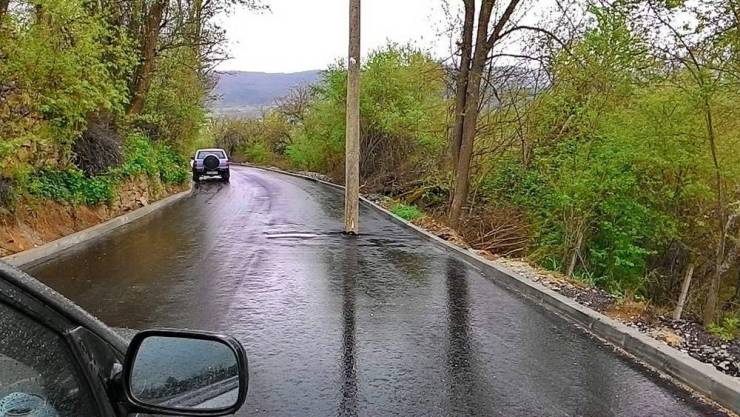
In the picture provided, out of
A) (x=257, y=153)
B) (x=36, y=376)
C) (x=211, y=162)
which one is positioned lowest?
(x=257, y=153)

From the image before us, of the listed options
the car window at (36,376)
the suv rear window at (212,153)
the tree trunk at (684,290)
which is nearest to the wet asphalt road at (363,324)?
the car window at (36,376)

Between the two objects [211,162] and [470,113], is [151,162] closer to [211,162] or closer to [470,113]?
[470,113]

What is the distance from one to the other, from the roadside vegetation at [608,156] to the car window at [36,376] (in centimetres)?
783

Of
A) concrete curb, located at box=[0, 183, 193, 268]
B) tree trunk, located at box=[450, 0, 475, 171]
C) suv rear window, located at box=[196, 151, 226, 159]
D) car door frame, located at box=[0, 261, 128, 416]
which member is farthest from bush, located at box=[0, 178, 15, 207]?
suv rear window, located at box=[196, 151, 226, 159]

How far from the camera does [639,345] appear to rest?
6.15 metres

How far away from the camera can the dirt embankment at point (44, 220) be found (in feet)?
37.0

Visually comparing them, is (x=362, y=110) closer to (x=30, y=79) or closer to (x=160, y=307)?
(x=30, y=79)

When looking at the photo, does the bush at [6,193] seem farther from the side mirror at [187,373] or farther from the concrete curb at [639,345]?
the side mirror at [187,373]

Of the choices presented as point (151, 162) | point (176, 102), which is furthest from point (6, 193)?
point (176, 102)

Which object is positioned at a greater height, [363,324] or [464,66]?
[464,66]

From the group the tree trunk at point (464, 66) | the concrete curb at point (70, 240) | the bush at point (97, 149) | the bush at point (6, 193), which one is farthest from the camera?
the tree trunk at point (464, 66)

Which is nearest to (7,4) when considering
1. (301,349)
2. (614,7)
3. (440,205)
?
(301,349)

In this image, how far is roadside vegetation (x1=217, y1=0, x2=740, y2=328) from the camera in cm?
1060

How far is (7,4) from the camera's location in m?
10.6
